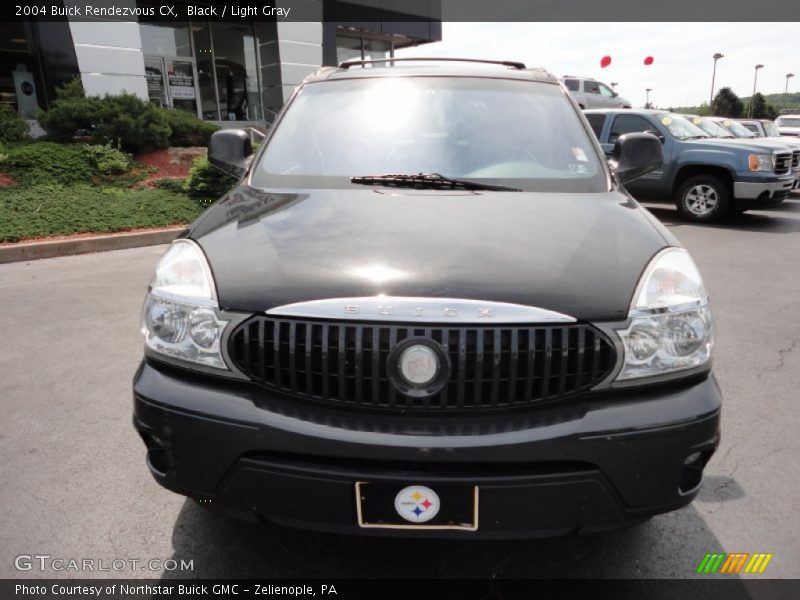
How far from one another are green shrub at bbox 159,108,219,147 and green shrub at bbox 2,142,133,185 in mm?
1994

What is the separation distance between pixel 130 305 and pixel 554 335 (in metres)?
4.76

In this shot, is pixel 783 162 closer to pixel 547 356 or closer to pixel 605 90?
pixel 547 356

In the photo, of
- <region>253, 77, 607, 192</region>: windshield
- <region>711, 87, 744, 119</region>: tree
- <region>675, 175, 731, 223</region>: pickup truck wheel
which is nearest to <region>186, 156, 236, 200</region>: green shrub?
<region>253, 77, 607, 192</region>: windshield

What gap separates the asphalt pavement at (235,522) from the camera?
224 centimetres

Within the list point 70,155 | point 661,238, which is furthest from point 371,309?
point 70,155

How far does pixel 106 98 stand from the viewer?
12.2 metres

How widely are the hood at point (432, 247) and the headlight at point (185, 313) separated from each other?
0.18 ft

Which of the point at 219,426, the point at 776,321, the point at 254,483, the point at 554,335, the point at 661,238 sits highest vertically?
the point at 661,238

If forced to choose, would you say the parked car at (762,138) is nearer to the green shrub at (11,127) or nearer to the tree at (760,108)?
the green shrub at (11,127)

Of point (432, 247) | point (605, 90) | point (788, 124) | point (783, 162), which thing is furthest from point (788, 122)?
point (432, 247)

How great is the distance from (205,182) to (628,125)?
7.55m

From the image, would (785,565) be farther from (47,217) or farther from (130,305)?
(47,217)

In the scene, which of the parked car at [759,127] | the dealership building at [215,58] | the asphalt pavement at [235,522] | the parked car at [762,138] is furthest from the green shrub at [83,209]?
the parked car at [759,127]

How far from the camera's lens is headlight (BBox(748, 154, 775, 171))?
970cm
